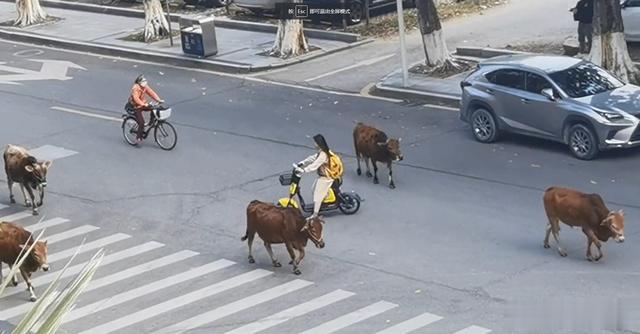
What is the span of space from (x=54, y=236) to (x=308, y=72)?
41.9ft

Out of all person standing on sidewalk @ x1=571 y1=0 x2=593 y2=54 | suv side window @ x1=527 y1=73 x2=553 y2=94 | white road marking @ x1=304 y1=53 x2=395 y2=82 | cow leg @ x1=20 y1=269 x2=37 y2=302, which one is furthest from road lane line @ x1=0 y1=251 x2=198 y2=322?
person standing on sidewalk @ x1=571 y1=0 x2=593 y2=54

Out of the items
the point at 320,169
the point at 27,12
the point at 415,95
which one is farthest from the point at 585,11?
the point at 27,12

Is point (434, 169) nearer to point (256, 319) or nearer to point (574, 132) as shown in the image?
point (574, 132)

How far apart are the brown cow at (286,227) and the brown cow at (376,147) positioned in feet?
13.6

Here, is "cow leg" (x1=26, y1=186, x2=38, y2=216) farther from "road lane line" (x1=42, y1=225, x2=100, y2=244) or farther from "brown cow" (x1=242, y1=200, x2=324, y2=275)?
"brown cow" (x1=242, y1=200, x2=324, y2=275)

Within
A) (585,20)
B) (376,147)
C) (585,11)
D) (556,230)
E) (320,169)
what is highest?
(585,11)

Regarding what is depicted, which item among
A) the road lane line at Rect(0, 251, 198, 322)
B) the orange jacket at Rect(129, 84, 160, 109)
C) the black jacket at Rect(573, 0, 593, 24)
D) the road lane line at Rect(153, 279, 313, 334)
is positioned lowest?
the road lane line at Rect(0, 251, 198, 322)

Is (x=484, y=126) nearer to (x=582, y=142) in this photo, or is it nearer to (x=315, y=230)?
(x=582, y=142)

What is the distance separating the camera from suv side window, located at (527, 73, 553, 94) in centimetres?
2184

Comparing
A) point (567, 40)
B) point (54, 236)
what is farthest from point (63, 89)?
point (567, 40)

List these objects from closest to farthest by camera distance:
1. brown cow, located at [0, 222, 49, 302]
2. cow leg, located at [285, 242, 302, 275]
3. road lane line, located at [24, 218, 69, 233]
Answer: brown cow, located at [0, 222, 49, 302] < cow leg, located at [285, 242, 302, 275] < road lane line, located at [24, 218, 69, 233]

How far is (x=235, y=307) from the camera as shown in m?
15.1

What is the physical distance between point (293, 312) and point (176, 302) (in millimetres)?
1815

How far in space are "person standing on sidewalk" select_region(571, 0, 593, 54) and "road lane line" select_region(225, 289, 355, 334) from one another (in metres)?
14.3
